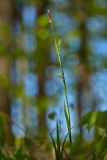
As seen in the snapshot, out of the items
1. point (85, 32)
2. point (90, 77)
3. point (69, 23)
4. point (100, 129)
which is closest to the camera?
point (100, 129)

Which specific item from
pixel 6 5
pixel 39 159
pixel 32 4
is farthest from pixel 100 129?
pixel 32 4

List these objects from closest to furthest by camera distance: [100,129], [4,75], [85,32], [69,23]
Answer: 1. [100,129]
2. [4,75]
3. [85,32]
4. [69,23]

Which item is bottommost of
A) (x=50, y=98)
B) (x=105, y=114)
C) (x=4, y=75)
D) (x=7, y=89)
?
(x=50, y=98)

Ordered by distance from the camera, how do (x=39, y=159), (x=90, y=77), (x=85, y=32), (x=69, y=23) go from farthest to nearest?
1. (x=69, y=23)
2. (x=85, y=32)
3. (x=90, y=77)
4. (x=39, y=159)

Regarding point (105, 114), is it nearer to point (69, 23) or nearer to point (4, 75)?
point (4, 75)

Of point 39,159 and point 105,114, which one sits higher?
point 105,114

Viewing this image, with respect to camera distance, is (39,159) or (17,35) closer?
(39,159)

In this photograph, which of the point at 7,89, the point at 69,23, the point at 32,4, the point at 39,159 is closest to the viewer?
the point at 39,159

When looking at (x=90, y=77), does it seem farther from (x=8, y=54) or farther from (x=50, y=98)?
(x=8, y=54)

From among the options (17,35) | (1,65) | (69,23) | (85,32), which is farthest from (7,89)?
(69,23)
